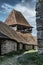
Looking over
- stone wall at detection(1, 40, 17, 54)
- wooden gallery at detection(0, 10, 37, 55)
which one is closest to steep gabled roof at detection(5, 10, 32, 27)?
wooden gallery at detection(0, 10, 37, 55)

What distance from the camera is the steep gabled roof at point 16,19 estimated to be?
4458 cm

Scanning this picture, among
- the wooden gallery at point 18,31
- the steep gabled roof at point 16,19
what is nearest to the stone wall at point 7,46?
the wooden gallery at point 18,31

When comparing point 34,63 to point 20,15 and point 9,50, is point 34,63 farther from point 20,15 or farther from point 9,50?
point 20,15

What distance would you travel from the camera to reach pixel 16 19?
44.5 meters

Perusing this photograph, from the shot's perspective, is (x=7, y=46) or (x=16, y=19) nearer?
(x=7, y=46)

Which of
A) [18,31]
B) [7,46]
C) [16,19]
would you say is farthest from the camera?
[16,19]

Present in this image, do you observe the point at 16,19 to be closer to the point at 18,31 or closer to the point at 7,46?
the point at 18,31

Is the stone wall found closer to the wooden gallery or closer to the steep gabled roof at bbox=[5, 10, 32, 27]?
the wooden gallery

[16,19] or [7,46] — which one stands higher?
[16,19]

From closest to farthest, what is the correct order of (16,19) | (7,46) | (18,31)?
(7,46)
(18,31)
(16,19)

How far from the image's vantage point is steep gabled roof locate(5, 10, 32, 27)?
44.6 meters

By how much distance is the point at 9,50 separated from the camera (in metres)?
23.8

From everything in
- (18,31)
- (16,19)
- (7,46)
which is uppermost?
(16,19)

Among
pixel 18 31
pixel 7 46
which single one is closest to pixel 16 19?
pixel 18 31
